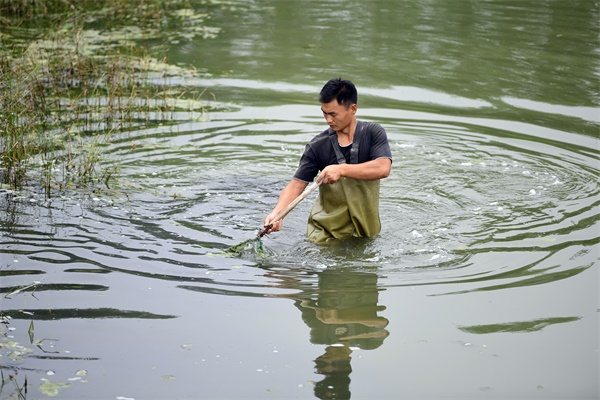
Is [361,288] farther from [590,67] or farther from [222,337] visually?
[590,67]

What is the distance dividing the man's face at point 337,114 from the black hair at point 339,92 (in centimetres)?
3

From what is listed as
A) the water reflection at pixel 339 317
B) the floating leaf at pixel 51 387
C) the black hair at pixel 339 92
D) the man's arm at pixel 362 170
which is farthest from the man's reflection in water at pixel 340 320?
the floating leaf at pixel 51 387

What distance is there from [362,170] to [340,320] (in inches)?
55.3

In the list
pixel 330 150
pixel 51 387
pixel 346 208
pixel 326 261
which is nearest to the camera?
pixel 51 387

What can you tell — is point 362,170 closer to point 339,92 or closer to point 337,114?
point 337,114

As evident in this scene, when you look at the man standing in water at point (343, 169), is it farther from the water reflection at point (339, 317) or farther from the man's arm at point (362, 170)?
the water reflection at point (339, 317)

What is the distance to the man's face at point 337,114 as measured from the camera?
710cm

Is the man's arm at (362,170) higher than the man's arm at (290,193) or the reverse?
higher

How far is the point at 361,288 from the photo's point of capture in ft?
22.2

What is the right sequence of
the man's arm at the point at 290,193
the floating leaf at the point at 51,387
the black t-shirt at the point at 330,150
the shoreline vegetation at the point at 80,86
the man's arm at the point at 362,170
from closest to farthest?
the floating leaf at the point at 51,387 → the man's arm at the point at 362,170 → the man's arm at the point at 290,193 → the black t-shirt at the point at 330,150 → the shoreline vegetation at the point at 80,86

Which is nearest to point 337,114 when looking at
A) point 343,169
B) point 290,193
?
point 343,169

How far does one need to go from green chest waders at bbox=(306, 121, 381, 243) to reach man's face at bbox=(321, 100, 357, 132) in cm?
19

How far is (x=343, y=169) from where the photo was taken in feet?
23.1

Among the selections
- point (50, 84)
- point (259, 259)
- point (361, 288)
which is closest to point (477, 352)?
point (361, 288)
